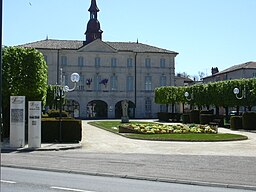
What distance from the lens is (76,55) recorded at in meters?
84.5

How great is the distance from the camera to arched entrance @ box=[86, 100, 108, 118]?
85500 millimetres

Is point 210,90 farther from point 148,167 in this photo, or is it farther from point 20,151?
point 148,167

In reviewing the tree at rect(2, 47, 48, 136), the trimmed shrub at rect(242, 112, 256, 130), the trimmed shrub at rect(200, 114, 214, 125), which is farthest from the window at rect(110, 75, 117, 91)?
the tree at rect(2, 47, 48, 136)

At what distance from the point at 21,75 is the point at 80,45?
199ft

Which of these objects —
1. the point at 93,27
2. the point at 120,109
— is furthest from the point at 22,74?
the point at 93,27

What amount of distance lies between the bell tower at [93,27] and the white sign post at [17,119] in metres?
66.0

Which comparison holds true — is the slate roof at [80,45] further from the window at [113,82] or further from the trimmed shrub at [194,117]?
the trimmed shrub at [194,117]

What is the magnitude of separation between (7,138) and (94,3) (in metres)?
64.7

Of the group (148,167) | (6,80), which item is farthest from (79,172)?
(6,80)

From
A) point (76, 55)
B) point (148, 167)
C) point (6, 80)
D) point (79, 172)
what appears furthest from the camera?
point (76, 55)

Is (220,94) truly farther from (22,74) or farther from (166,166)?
(166,166)

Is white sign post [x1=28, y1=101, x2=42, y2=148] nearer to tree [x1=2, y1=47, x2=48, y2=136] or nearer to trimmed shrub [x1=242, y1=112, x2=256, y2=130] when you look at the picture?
tree [x1=2, y1=47, x2=48, y2=136]

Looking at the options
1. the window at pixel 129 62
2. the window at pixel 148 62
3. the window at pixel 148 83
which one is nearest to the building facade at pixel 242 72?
the window at pixel 148 62

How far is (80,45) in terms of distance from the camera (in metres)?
88.4
